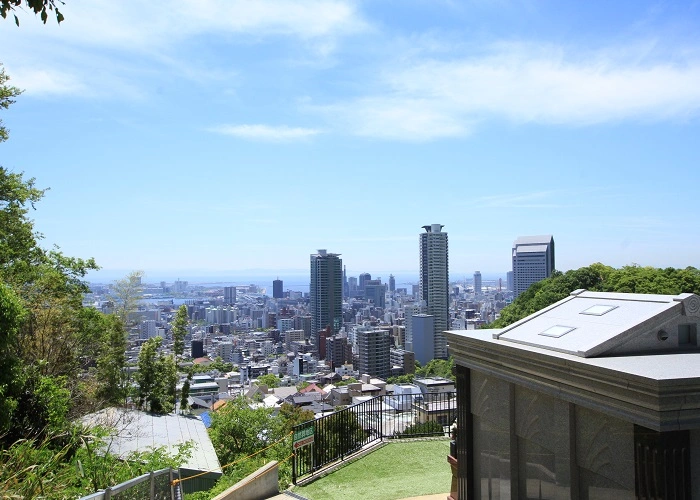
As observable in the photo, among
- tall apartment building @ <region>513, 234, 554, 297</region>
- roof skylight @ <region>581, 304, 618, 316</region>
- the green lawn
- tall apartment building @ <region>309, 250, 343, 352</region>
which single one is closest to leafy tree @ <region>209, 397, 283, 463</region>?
the green lawn

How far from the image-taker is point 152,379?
62.1 ft

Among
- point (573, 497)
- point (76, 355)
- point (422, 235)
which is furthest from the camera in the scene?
point (422, 235)

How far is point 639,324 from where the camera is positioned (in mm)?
4797

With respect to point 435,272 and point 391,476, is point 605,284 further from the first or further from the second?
point 435,272

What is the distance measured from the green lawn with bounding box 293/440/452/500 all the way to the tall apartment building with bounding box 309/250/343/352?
16977cm

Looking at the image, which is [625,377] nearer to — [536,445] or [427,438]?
[536,445]

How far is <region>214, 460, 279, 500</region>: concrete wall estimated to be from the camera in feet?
23.6

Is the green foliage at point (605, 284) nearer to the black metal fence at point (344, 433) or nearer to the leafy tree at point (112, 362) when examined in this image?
the black metal fence at point (344, 433)

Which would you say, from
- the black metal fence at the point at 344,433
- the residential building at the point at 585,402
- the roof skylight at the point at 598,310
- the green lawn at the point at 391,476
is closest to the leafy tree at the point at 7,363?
the black metal fence at the point at 344,433

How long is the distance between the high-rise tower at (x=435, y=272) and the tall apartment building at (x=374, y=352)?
32.3 m

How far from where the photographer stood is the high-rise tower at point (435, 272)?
149 m

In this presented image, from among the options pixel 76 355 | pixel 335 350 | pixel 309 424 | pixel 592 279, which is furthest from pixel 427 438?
pixel 335 350

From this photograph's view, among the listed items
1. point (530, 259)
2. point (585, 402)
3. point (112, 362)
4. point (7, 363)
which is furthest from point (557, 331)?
point (530, 259)

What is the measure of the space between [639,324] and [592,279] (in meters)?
33.9
